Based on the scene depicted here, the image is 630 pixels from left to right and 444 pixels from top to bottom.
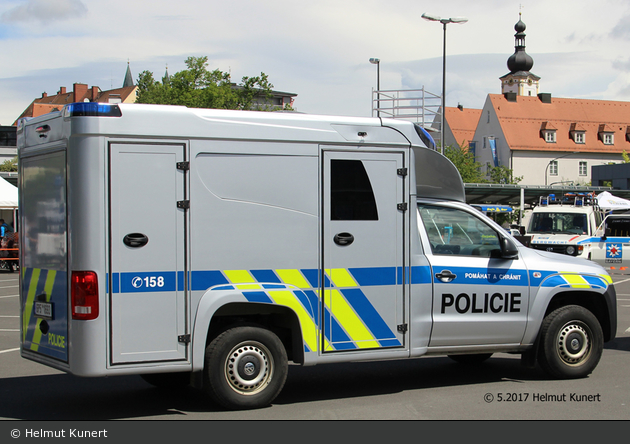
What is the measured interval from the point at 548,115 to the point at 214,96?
184ft

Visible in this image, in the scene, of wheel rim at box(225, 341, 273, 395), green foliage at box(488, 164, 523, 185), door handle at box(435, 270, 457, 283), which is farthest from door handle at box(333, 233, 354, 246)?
green foliage at box(488, 164, 523, 185)

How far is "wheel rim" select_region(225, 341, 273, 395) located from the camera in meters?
6.14

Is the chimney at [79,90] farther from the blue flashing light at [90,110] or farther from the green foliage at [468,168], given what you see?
the blue flashing light at [90,110]

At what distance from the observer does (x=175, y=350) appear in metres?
5.92

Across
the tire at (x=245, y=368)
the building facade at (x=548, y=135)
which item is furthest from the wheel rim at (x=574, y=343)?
the building facade at (x=548, y=135)

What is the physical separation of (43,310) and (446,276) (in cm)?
367

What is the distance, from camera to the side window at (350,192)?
6.56 m

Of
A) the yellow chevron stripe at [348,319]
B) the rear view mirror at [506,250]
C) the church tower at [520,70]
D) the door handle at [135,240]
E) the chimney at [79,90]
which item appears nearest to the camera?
the door handle at [135,240]

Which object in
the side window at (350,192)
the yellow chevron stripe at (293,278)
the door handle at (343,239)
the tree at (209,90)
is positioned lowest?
the yellow chevron stripe at (293,278)

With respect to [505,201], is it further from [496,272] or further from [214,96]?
[496,272]

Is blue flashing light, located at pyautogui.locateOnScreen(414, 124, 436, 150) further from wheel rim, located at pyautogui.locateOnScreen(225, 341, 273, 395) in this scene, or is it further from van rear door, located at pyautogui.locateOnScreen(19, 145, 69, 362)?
van rear door, located at pyautogui.locateOnScreen(19, 145, 69, 362)

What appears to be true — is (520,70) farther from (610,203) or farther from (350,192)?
(350,192)

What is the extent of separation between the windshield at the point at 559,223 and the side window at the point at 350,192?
1861cm
